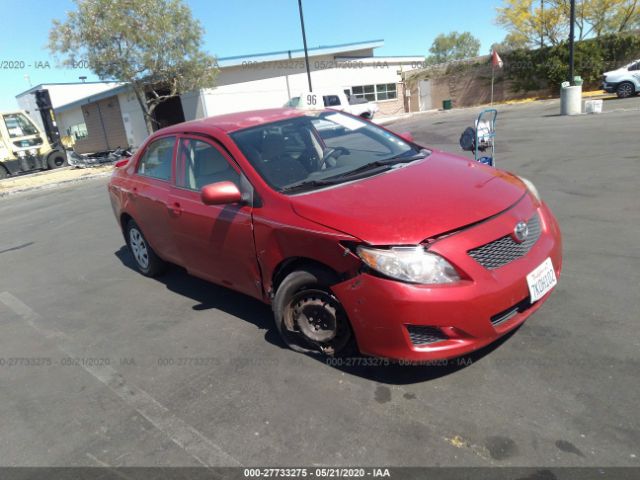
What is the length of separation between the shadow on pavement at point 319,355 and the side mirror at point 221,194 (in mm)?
1130

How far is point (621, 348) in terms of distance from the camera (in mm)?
2959

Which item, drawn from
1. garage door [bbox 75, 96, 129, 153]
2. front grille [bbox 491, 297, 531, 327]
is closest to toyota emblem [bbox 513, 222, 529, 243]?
front grille [bbox 491, 297, 531, 327]

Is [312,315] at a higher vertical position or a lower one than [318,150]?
lower

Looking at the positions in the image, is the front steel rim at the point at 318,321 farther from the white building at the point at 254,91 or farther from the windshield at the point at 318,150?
the white building at the point at 254,91

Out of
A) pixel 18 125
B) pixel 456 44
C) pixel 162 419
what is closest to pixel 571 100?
pixel 162 419

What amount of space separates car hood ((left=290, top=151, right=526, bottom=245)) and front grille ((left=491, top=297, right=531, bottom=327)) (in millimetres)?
544

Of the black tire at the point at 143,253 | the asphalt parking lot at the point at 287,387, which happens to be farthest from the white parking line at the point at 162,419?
the black tire at the point at 143,253

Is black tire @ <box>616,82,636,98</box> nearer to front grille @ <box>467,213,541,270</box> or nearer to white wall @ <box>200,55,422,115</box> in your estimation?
white wall @ <box>200,55,422,115</box>

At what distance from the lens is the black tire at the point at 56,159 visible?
65.9ft

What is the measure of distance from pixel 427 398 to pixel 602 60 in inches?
1272

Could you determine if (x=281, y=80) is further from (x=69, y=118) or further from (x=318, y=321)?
(x=318, y=321)

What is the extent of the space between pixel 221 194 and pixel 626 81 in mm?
23155

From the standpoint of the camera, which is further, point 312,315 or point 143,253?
point 143,253

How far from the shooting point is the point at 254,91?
2970 centimetres
